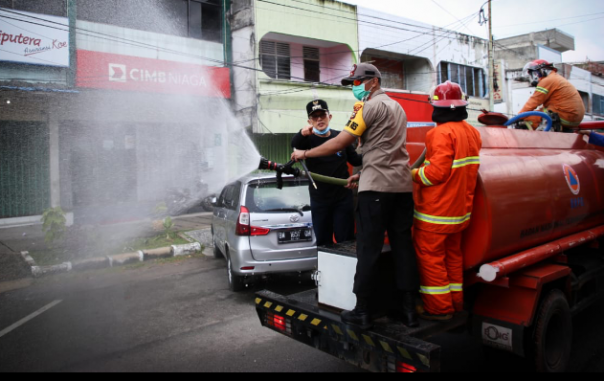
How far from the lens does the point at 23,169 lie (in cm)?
1230

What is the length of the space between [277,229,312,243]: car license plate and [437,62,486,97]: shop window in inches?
723

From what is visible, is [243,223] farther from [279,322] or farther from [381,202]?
[381,202]

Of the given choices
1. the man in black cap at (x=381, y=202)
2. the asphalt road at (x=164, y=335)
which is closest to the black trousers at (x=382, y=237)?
the man in black cap at (x=381, y=202)

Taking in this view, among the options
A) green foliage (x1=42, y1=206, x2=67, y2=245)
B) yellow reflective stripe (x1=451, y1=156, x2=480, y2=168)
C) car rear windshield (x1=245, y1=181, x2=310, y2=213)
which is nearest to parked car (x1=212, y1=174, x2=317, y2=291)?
car rear windshield (x1=245, y1=181, x2=310, y2=213)

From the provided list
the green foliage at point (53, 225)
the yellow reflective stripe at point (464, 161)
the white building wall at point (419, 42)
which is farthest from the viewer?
the white building wall at point (419, 42)

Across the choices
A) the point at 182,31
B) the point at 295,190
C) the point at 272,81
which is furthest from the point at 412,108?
the point at 295,190

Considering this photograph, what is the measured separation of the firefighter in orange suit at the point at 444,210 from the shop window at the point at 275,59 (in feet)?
47.5

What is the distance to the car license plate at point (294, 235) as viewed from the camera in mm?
5992

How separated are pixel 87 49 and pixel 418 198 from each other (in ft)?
38.0

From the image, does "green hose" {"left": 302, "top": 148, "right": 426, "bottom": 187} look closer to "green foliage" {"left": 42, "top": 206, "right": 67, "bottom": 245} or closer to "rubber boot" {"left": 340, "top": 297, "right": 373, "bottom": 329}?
"rubber boot" {"left": 340, "top": 297, "right": 373, "bottom": 329}

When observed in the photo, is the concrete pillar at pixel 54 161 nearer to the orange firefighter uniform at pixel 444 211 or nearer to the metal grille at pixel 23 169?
the metal grille at pixel 23 169

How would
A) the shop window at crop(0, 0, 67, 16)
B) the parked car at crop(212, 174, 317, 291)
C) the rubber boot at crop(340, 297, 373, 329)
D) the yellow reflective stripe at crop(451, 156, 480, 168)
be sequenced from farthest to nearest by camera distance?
the shop window at crop(0, 0, 67, 16) < the parked car at crop(212, 174, 317, 291) < the yellow reflective stripe at crop(451, 156, 480, 168) < the rubber boot at crop(340, 297, 373, 329)

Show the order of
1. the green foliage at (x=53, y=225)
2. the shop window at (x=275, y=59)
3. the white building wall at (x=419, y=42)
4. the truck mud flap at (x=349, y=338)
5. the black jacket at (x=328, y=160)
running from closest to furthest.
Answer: the truck mud flap at (x=349, y=338) < the black jacket at (x=328, y=160) < the green foliage at (x=53, y=225) < the shop window at (x=275, y=59) < the white building wall at (x=419, y=42)

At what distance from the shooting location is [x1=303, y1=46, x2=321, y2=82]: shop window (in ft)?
60.5
